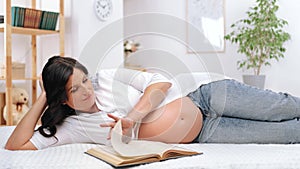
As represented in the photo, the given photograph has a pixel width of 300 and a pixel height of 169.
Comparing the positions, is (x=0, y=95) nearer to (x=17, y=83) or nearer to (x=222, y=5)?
(x=17, y=83)

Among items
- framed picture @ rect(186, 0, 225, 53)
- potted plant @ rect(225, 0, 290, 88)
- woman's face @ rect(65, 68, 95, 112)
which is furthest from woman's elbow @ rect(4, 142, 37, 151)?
framed picture @ rect(186, 0, 225, 53)

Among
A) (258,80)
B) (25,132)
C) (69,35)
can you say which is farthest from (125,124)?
(258,80)

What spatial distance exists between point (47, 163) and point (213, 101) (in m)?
0.70

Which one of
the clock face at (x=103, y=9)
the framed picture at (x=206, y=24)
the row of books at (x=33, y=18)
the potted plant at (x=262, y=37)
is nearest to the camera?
the row of books at (x=33, y=18)

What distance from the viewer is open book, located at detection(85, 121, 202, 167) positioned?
3.66 ft

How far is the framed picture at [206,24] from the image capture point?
13.5ft

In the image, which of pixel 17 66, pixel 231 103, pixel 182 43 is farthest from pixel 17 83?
pixel 231 103

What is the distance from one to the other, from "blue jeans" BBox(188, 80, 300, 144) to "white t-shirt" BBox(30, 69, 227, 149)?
0.55 feet

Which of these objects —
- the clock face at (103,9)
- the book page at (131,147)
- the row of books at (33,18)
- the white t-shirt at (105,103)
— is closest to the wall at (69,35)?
the clock face at (103,9)

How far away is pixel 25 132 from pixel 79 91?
24 cm

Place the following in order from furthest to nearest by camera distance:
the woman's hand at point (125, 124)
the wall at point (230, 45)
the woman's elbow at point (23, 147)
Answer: the wall at point (230, 45), the woman's elbow at point (23, 147), the woman's hand at point (125, 124)

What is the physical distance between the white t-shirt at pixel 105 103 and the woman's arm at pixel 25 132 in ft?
0.08

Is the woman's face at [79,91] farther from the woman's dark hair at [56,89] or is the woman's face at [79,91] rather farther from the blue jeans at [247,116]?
the blue jeans at [247,116]

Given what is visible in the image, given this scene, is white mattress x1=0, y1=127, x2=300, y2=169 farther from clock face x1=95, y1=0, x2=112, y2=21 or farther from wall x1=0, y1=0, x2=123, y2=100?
clock face x1=95, y1=0, x2=112, y2=21
